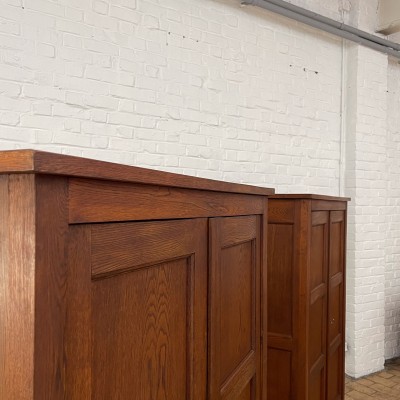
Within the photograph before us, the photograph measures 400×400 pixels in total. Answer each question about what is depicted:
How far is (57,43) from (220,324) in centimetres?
173

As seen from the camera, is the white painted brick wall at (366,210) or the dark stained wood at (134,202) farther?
the white painted brick wall at (366,210)

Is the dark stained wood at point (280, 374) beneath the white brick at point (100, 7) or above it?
beneath

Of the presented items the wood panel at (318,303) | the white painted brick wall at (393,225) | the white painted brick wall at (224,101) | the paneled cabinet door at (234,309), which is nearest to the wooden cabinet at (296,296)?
the wood panel at (318,303)

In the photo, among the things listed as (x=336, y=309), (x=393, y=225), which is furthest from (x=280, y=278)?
(x=393, y=225)

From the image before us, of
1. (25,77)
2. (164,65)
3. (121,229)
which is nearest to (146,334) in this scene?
(121,229)

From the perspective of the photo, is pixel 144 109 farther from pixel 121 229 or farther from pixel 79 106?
pixel 121 229

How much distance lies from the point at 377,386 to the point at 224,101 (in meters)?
2.48

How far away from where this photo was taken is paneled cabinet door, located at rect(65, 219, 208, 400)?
0.64 metres

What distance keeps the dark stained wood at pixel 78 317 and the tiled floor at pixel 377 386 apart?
313 cm

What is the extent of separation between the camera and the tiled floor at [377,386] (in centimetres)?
331

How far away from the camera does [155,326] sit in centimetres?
86

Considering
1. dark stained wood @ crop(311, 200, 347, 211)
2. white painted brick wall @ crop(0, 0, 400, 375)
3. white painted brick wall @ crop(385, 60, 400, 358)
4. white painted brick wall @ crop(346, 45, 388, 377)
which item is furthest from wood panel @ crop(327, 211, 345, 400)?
white painted brick wall @ crop(385, 60, 400, 358)

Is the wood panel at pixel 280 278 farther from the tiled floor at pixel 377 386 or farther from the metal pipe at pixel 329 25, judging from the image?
the metal pipe at pixel 329 25

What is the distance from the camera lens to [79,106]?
7.74 ft
